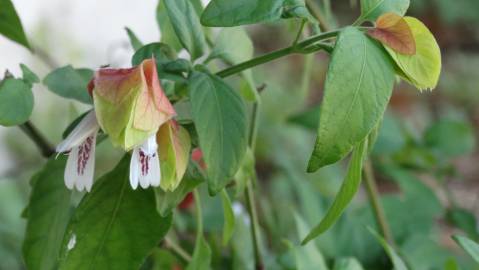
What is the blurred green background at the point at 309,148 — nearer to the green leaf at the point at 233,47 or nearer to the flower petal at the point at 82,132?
the green leaf at the point at 233,47

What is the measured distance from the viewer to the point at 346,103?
28cm

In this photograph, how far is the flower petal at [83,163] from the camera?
32cm

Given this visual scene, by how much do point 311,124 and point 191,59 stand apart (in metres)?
0.32

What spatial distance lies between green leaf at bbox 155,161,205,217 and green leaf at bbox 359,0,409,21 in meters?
0.10

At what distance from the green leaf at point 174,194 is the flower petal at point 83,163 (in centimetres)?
3

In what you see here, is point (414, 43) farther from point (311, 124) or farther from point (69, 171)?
point (311, 124)

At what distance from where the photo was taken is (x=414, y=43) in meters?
0.30

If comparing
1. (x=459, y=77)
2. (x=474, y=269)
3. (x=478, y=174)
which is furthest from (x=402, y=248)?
(x=459, y=77)

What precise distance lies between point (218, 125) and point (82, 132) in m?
0.06

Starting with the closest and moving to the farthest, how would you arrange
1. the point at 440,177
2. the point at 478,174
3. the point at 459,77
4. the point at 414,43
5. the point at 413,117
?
the point at 414,43
the point at 440,177
the point at 478,174
the point at 413,117
the point at 459,77

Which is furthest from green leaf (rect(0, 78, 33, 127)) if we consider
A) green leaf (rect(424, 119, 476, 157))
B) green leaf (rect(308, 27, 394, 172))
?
green leaf (rect(424, 119, 476, 157))

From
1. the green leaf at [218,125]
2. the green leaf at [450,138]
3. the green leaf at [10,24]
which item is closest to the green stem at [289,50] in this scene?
the green leaf at [218,125]

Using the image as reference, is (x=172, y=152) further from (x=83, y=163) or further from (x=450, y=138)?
Answer: (x=450, y=138)

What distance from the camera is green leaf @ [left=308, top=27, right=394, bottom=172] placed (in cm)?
27
